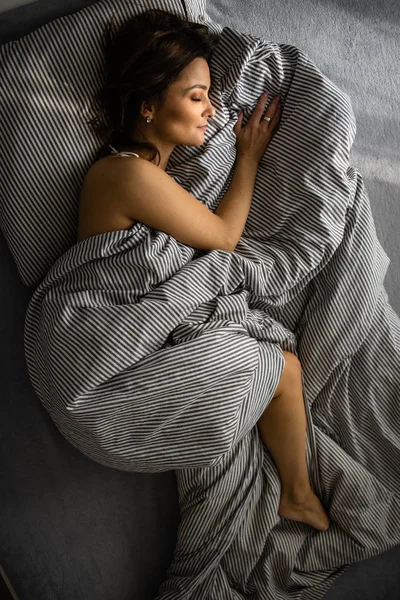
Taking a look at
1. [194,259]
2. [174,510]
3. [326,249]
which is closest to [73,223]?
[194,259]

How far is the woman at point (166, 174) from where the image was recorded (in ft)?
3.64

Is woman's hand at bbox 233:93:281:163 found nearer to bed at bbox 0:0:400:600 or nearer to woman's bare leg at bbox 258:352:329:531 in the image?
bed at bbox 0:0:400:600

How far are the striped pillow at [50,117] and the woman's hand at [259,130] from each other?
0.82 feet

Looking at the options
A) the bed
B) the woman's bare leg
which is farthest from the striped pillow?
the woman's bare leg

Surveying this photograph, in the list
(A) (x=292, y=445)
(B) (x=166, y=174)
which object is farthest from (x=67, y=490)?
(B) (x=166, y=174)

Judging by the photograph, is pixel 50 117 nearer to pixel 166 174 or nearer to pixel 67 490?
pixel 166 174

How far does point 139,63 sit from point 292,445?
82 centimetres

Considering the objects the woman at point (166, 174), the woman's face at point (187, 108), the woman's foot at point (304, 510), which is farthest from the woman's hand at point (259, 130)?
the woman's foot at point (304, 510)

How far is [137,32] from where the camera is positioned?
1.12 metres

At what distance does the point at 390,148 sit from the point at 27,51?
2.99 feet

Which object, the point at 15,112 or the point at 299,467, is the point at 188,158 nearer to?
the point at 15,112

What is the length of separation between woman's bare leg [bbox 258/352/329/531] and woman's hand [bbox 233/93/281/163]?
17.6 inches

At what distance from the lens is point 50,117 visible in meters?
1.15

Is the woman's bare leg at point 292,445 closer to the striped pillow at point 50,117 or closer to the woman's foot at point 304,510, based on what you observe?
the woman's foot at point 304,510
